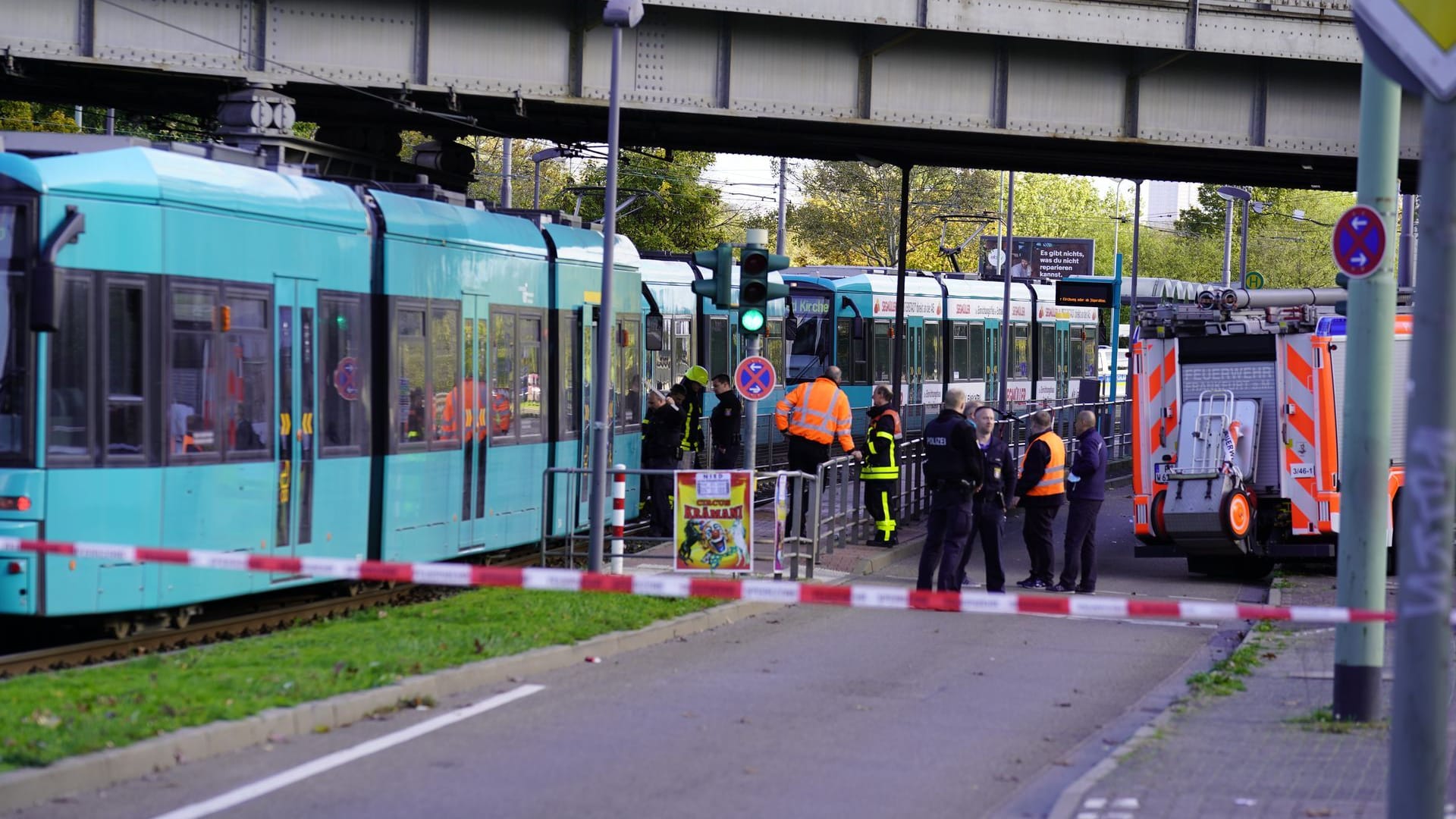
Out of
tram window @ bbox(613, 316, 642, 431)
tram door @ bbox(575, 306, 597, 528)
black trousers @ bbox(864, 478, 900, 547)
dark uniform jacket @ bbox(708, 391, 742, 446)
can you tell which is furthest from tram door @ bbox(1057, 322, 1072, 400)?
tram door @ bbox(575, 306, 597, 528)

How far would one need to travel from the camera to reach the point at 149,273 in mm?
12047

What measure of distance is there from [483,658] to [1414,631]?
6.60m

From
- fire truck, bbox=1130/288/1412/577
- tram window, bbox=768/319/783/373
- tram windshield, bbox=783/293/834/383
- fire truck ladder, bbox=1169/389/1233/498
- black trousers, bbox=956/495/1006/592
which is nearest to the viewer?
black trousers, bbox=956/495/1006/592

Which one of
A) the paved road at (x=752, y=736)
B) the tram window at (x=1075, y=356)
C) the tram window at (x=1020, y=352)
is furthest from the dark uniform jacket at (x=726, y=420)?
the tram window at (x=1075, y=356)

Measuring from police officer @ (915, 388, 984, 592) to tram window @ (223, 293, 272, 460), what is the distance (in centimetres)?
570

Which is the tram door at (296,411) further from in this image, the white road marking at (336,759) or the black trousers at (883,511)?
the black trousers at (883,511)

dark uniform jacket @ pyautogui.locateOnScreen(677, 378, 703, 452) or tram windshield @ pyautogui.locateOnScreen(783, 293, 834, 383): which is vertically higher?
tram windshield @ pyautogui.locateOnScreen(783, 293, 834, 383)

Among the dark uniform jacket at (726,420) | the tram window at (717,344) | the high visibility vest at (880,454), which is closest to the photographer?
the high visibility vest at (880,454)

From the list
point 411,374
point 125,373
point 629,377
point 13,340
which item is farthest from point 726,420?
point 13,340

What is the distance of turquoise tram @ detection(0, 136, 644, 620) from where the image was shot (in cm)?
1138

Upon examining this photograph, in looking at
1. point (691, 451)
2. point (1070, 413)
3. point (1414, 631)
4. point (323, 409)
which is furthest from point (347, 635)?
point (1070, 413)

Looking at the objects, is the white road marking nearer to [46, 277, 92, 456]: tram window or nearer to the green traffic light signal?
[46, 277, 92, 456]: tram window

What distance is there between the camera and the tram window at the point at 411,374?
49.7ft

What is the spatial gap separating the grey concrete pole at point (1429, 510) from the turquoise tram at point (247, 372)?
7.95 meters
